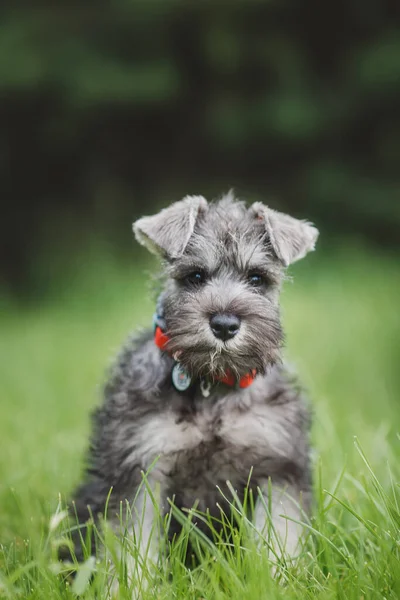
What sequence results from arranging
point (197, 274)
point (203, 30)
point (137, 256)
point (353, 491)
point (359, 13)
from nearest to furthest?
point (197, 274)
point (353, 491)
point (137, 256)
point (203, 30)
point (359, 13)

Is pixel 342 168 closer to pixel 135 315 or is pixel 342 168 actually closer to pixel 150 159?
pixel 150 159

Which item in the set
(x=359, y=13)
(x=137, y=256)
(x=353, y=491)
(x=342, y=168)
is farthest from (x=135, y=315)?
(x=359, y=13)

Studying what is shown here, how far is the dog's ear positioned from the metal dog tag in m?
0.71

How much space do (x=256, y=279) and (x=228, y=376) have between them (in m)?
0.52

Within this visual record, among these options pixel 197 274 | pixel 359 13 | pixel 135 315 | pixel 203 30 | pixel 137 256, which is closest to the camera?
pixel 197 274

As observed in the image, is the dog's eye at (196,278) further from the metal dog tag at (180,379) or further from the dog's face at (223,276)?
the metal dog tag at (180,379)

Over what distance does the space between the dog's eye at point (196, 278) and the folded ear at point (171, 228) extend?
0.13 meters

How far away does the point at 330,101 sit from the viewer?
1612 cm

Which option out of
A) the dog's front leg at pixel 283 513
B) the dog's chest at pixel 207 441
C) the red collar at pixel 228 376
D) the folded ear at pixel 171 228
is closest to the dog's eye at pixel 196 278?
the folded ear at pixel 171 228

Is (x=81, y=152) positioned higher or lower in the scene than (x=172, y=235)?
higher

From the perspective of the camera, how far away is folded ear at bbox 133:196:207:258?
361cm

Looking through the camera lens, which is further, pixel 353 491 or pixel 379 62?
pixel 379 62

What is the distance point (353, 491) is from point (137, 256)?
Result: 10395mm

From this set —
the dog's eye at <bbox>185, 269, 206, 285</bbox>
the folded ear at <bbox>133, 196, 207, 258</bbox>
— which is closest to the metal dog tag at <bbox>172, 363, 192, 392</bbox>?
the dog's eye at <bbox>185, 269, 206, 285</bbox>
